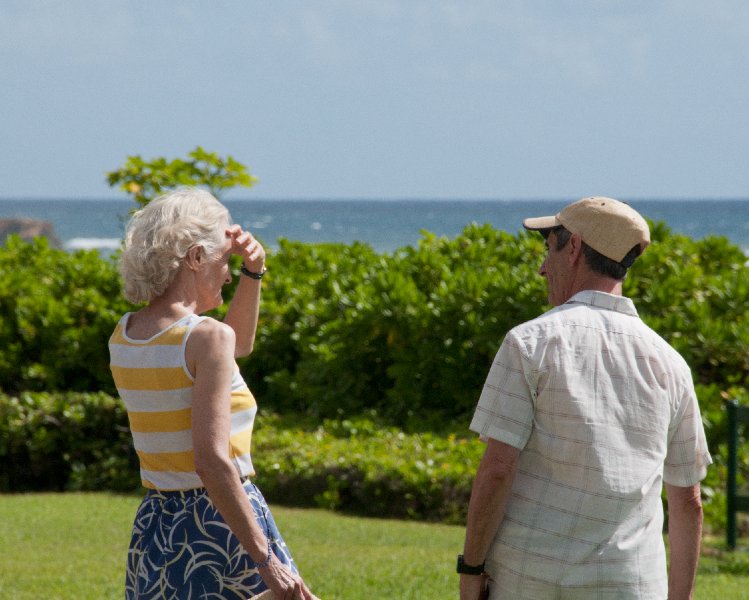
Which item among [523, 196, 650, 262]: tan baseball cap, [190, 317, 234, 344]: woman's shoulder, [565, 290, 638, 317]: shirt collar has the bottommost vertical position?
[190, 317, 234, 344]: woman's shoulder

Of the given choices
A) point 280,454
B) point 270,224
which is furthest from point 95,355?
point 270,224

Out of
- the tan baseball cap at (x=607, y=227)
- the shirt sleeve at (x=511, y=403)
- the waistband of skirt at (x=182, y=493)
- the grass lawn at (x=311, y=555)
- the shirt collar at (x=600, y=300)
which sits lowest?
the grass lawn at (x=311, y=555)

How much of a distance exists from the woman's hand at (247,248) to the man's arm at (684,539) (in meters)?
1.40

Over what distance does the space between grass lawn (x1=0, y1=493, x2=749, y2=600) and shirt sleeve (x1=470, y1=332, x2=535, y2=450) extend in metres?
3.11

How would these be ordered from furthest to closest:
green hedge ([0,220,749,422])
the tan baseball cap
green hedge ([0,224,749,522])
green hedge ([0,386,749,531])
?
green hedge ([0,220,749,422])
green hedge ([0,224,749,522])
green hedge ([0,386,749,531])
the tan baseball cap

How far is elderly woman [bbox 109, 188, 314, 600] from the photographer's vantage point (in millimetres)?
2859

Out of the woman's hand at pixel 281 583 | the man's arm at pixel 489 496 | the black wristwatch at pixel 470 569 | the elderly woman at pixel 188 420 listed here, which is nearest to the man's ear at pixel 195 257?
the elderly woman at pixel 188 420

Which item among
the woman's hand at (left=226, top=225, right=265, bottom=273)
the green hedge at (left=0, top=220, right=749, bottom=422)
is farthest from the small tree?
the woman's hand at (left=226, top=225, right=265, bottom=273)

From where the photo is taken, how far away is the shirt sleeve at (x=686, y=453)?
3035 mm

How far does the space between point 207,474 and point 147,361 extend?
35cm

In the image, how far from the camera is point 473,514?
112 inches

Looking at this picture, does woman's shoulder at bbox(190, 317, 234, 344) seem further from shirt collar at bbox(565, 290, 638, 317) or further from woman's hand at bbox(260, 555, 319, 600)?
shirt collar at bbox(565, 290, 638, 317)

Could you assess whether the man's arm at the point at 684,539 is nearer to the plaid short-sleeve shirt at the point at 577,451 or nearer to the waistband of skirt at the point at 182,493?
the plaid short-sleeve shirt at the point at 577,451

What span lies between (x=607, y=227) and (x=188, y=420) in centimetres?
123
